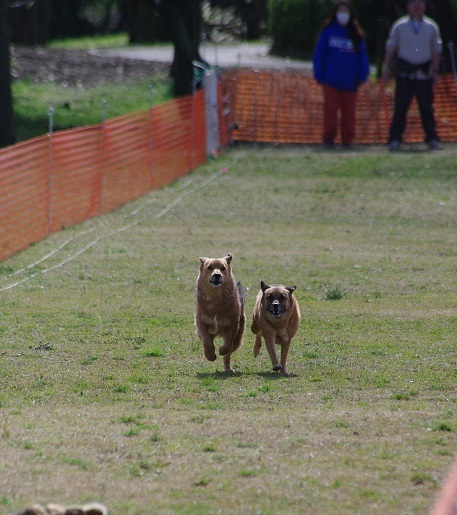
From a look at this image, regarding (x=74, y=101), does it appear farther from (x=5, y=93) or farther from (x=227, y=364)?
(x=227, y=364)

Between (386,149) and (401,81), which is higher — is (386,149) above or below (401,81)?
below

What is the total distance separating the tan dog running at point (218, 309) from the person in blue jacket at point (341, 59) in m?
14.1

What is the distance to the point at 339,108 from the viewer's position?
2308 centimetres

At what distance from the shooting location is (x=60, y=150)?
16.5m

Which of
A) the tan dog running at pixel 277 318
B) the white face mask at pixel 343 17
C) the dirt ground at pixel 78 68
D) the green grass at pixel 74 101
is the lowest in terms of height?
the green grass at pixel 74 101

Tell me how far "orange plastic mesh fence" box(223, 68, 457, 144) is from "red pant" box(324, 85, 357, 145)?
58.0 inches

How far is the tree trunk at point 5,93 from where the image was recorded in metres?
21.3

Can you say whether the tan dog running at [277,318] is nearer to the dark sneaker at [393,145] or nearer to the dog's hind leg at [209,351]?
the dog's hind leg at [209,351]

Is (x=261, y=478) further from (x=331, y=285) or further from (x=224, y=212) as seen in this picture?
(x=224, y=212)

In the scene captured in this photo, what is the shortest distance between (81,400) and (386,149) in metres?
16.6

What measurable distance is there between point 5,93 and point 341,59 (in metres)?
6.57

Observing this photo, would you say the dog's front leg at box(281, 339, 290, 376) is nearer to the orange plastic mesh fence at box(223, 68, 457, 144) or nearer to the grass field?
the grass field

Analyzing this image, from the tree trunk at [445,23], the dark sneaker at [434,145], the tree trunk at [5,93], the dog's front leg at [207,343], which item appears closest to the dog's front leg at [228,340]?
the dog's front leg at [207,343]

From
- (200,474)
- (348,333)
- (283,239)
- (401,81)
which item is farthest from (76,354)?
(401,81)
